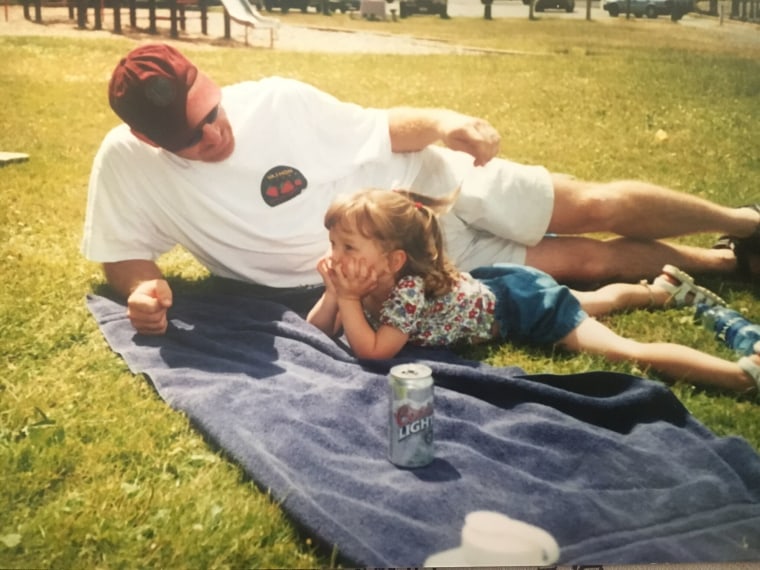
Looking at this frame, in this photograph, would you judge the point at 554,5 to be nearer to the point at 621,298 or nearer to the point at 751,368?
the point at 621,298

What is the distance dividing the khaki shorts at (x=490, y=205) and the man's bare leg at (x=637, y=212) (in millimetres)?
64

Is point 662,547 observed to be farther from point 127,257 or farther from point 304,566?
point 127,257

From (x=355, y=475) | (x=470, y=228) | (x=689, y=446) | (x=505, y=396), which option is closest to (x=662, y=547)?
(x=689, y=446)

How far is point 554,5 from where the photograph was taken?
7.26 feet

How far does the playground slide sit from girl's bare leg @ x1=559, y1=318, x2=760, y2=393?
108 cm

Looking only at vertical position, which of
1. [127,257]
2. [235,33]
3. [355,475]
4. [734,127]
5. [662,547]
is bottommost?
[662,547]

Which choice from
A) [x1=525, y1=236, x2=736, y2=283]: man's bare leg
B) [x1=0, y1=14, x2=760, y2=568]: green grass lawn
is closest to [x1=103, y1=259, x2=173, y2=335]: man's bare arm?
[x1=0, y1=14, x2=760, y2=568]: green grass lawn

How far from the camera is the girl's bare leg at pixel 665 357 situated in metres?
1.94

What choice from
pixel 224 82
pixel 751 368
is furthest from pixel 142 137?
pixel 751 368

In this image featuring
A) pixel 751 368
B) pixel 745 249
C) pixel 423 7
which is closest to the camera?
pixel 751 368

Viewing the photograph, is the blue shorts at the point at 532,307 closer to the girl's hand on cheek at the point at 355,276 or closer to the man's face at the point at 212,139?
the girl's hand on cheek at the point at 355,276

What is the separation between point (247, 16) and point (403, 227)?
66 centimetres

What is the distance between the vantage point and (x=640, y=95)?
2.34 meters

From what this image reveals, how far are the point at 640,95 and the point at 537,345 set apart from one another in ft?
2.55
